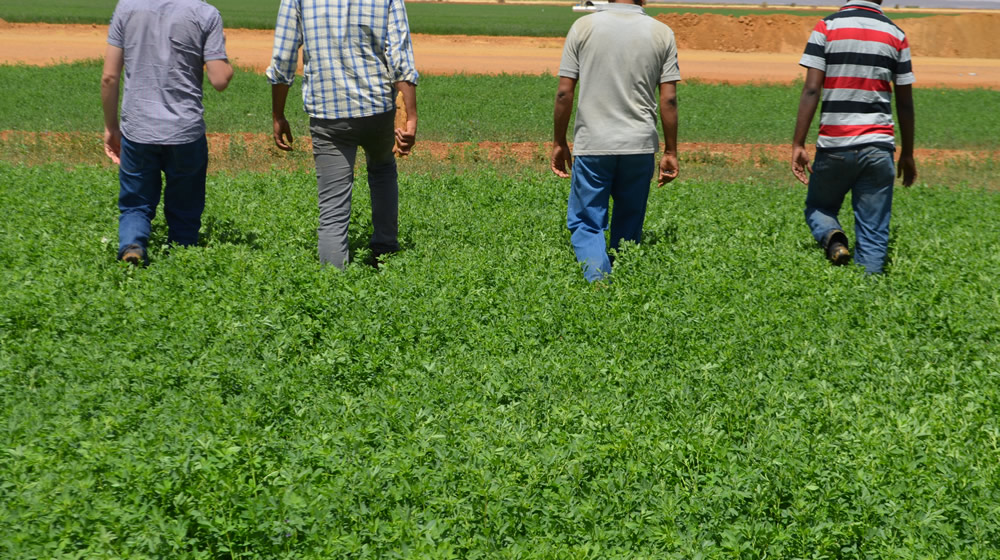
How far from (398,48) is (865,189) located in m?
3.93

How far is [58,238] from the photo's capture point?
7.04m

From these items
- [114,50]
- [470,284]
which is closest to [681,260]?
[470,284]

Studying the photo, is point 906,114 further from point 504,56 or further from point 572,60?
point 504,56

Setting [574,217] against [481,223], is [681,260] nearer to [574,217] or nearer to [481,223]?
[574,217]

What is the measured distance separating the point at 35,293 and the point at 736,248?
17.7 ft

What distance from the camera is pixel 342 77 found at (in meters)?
6.25

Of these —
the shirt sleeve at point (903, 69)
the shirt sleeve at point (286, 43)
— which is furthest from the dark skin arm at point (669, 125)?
the shirt sleeve at point (286, 43)

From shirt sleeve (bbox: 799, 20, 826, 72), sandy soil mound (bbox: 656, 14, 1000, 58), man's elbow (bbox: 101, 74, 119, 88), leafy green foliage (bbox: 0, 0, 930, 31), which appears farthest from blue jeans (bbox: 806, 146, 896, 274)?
sandy soil mound (bbox: 656, 14, 1000, 58)

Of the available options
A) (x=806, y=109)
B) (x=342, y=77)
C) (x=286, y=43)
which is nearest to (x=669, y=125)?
(x=806, y=109)

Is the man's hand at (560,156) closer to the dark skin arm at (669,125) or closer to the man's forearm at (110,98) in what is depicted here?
the dark skin arm at (669,125)

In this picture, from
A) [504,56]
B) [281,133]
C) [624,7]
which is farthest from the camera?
[504,56]

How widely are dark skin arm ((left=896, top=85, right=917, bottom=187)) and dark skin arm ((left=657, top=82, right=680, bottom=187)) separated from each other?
1846mm

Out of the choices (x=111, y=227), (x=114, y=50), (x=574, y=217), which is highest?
(x=114, y=50)

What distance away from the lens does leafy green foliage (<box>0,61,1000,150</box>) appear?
55.2 ft
